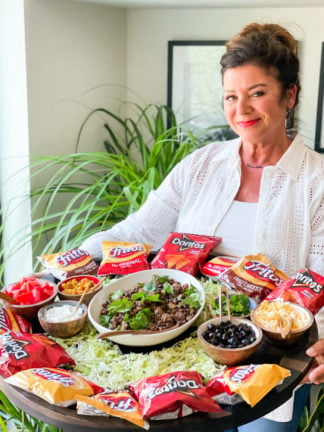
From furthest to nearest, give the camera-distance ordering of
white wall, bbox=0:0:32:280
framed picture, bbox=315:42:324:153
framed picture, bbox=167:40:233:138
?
framed picture, bbox=167:40:233:138, framed picture, bbox=315:42:324:153, white wall, bbox=0:0:32:280

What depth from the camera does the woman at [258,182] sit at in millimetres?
1694

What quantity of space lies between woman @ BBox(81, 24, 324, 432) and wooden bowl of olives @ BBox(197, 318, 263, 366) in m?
0.49

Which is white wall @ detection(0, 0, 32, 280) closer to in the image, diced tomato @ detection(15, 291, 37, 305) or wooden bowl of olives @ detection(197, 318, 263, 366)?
diced tomato @ detection(15, 291, 37, 305)

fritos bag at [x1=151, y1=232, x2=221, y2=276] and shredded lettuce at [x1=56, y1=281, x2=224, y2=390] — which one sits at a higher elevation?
fritos bag at [x1=151, y1=232, x2=221, y2=276]

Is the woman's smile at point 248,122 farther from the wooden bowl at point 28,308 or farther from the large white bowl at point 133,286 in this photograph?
the wooden bowl at point 28,308

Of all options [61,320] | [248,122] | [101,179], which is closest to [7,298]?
[61,320]

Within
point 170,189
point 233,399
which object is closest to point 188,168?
point 170,189

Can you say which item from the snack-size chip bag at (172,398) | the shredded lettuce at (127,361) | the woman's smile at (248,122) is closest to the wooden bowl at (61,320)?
the shredded lettuce at (127,361)

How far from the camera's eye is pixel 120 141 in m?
2.98

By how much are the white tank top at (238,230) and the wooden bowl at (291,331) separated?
44 cm

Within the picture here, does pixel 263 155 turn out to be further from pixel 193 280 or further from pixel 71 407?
pixel 71 407

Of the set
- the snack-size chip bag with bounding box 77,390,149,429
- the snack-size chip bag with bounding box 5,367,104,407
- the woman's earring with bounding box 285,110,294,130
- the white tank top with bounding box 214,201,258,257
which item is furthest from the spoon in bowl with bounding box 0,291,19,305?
the woman's earring with bounding box 285,110,294,130

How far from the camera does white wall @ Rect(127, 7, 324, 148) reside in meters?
2.63

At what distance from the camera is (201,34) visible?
2832 millimetres
